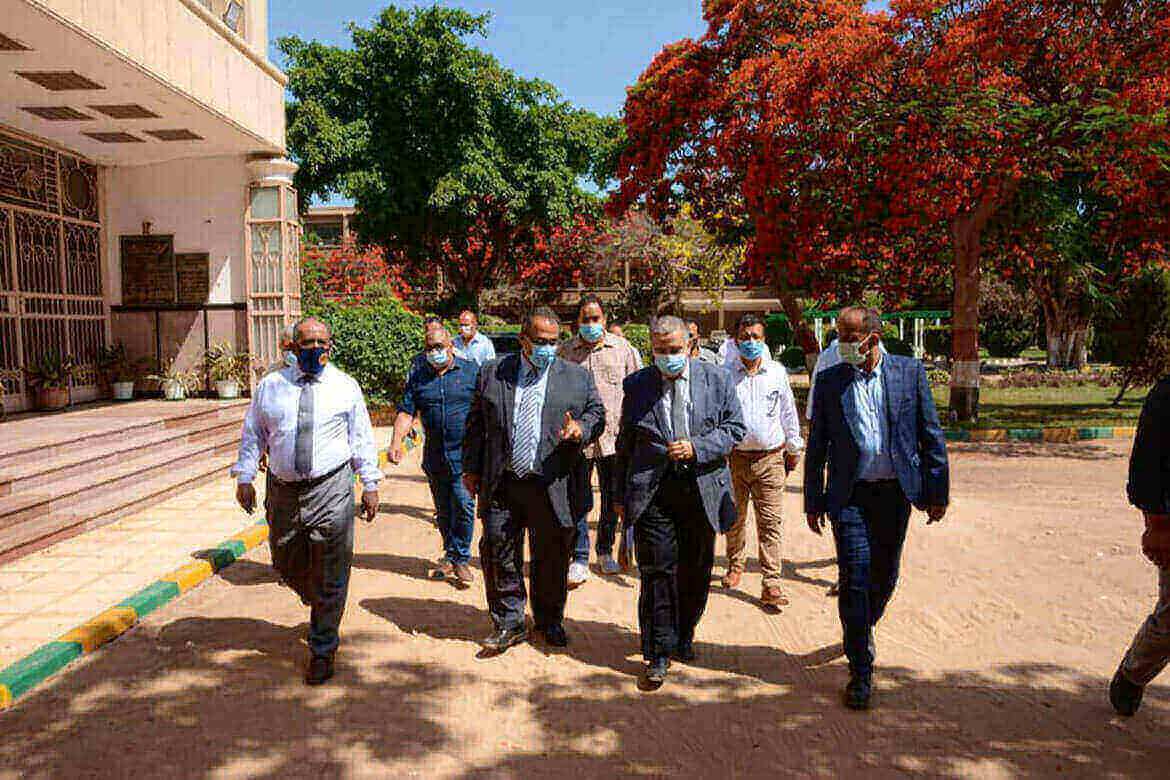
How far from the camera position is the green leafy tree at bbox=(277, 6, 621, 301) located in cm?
2475

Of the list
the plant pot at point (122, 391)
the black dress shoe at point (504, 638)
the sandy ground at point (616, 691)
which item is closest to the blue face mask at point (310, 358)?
the sandy ground at point (616, 691)

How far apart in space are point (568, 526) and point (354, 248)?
25878 mm

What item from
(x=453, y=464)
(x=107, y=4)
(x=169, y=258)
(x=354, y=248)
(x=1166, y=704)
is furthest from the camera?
(x=354, y=248)

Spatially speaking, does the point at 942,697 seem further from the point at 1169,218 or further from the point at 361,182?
the point at 361,182

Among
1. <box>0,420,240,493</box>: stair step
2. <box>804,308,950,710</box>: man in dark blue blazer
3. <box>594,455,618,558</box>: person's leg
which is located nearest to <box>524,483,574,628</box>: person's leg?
<box>594,455,618,558</box>: person's leg

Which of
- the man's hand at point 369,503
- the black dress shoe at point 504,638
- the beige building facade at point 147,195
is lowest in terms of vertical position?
the black dress shoe at point 504,638

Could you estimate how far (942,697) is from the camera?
4262 millimetres

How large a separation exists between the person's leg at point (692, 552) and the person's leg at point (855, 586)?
71 cm

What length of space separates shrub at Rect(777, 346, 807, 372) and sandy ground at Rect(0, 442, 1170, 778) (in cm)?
2525

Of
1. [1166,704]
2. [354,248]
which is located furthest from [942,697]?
[354,248]

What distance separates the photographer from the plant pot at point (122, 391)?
12.8 meters

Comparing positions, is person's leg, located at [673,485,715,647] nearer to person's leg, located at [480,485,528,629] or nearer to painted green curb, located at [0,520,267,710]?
person's leg, located at [480,485,528,629]

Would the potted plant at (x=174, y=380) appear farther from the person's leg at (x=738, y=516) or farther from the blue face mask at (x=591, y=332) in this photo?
the person's leg at (x=738, y=516)

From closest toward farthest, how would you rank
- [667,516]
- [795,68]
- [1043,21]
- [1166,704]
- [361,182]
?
[1166,704], [667,516], [1043,21], [795,68], [361,182]
